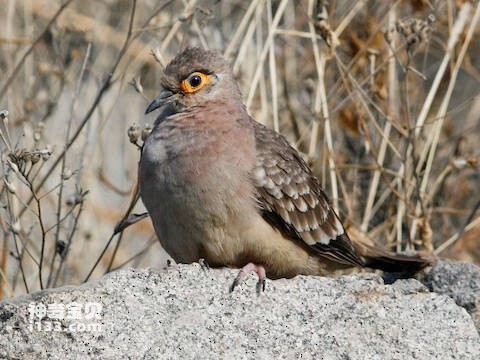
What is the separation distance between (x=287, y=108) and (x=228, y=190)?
2.52 meters

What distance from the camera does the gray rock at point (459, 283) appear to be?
350 cm

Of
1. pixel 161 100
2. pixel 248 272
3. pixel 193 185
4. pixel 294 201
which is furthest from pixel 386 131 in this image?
pixel 248 272

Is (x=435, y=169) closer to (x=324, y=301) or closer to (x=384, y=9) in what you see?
(x=384, y=9)

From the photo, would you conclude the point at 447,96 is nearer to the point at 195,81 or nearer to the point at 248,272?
the point at 195,81

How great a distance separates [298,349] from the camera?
3.04 metres

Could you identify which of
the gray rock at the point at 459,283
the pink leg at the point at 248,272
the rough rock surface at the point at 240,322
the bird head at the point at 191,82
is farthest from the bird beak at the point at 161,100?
the gray rock at the point at 459,283

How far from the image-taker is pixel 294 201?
4.29m

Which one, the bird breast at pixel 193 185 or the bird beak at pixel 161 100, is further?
the bird beak at pixel 161 100

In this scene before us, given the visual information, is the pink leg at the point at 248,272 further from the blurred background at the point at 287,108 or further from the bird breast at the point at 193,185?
the blurred background at the point at 287,108

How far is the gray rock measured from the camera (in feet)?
11.5

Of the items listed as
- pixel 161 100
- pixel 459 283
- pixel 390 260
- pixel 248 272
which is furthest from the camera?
pixel 390 260

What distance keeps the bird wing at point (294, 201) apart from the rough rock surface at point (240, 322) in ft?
2.65

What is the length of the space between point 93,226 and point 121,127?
0.90 meters

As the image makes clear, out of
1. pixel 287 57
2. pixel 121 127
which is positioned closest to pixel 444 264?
pixel 287 57
